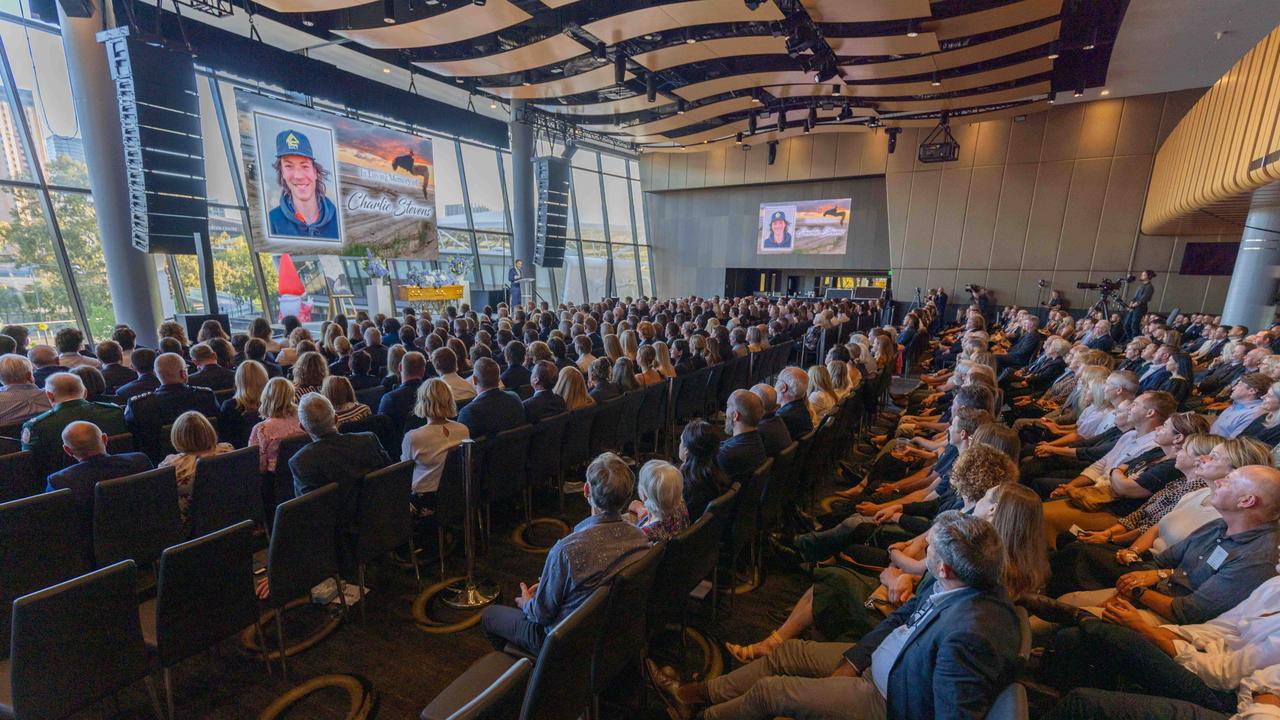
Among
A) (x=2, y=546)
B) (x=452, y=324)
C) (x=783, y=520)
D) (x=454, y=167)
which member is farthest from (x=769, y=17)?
(x=2, y=546)

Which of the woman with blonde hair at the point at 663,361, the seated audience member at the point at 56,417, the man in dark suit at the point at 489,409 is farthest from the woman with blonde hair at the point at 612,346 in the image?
the seated audience member at the point at 56,417

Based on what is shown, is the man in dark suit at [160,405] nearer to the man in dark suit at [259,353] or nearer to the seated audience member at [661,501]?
the man in dark suit at [259,353]

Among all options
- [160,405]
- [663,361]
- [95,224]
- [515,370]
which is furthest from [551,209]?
[160,405]

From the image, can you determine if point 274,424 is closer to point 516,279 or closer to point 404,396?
point 404,396

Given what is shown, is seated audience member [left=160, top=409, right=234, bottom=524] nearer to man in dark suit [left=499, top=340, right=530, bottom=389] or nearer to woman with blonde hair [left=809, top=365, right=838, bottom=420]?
man in dark suit [left=499, top=340, right=530, bottom=389]

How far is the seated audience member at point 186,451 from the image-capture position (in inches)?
106

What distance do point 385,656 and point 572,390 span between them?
2.17 m

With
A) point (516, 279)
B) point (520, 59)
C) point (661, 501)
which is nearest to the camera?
point (661, 501)

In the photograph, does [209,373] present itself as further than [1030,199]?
No

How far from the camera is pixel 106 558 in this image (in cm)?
240

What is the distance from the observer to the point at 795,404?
12.6ft

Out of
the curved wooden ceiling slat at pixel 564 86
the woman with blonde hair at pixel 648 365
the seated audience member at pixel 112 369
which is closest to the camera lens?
the seated audience member at pixel 112 369

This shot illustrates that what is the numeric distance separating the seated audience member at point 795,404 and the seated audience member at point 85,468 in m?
3.88

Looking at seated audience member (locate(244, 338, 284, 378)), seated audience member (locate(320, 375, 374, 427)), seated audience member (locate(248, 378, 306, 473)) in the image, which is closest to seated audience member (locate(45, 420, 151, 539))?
seated audience member (locate(248, 378, 306, 473))
